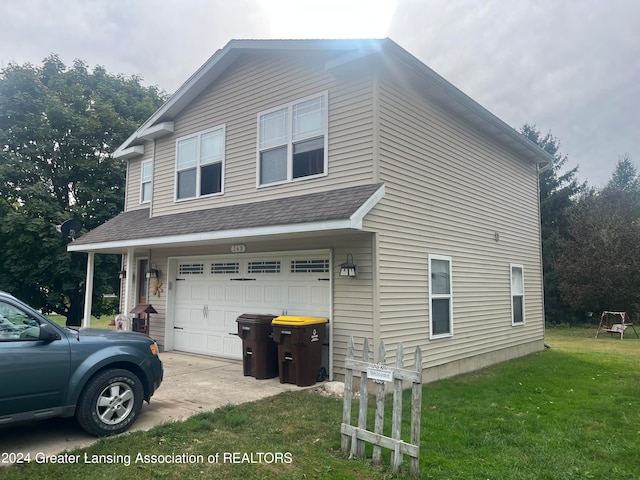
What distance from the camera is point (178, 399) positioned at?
6.27 m

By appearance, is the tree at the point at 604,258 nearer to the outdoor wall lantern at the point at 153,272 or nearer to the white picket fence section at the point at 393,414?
the outdoor wall lantern at the point at 153,272

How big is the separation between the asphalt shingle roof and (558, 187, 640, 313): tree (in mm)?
17728

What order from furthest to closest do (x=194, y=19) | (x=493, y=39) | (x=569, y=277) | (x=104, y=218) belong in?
(x=569, y=277), (x=104, y=218), (x=493, y=39), (x=194, y=19)

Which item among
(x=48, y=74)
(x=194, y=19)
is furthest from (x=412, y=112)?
(x=48, y=74)

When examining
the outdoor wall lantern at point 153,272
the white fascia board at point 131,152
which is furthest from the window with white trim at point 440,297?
the white fascia board at point 131,152

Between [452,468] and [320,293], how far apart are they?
4.09 metres

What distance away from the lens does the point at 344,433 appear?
4406 mm

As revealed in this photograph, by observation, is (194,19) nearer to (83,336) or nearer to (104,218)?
(104,218)

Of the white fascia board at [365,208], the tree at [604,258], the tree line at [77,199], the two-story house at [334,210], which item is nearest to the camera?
the white fascia board at [365,208]

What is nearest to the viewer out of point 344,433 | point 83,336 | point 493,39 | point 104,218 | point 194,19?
point 344,433

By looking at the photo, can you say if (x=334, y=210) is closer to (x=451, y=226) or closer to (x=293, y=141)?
(x=293, y=141)

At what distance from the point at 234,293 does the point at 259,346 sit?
2049 mm

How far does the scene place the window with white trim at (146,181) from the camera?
12883 mm

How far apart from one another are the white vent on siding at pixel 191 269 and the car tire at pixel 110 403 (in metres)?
5.17
